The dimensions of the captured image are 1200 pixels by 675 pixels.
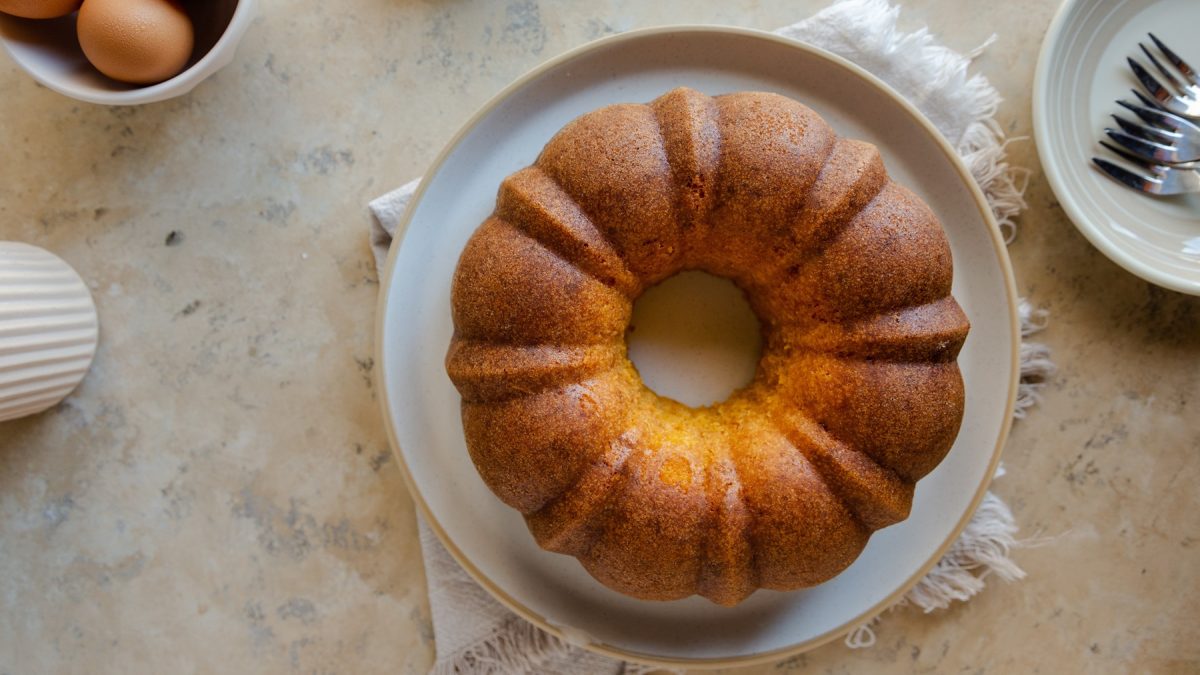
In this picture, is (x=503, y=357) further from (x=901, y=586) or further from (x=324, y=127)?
(x=901, y=586)

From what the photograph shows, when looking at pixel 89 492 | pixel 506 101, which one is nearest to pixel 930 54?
pixel 506 101

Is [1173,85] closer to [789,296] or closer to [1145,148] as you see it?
[1145,148]

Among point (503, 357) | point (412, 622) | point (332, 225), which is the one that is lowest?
point (412, 622)

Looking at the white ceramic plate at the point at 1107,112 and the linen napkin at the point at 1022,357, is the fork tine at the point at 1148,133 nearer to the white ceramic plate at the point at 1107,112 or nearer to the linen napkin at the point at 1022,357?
the white ceramic plate at the point at 1107,112

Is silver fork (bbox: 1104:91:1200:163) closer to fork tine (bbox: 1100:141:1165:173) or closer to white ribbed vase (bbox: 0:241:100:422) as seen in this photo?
fork tine (bbox: 1100:141:1165:173)

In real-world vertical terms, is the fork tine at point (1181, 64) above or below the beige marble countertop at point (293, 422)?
above

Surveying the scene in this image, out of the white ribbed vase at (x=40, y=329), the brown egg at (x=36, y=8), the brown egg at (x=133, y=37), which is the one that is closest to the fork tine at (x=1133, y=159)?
the brown egg at (x=133, y=37)

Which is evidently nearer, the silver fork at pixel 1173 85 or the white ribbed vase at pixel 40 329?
the white ribbed vase at pixel 40 329
